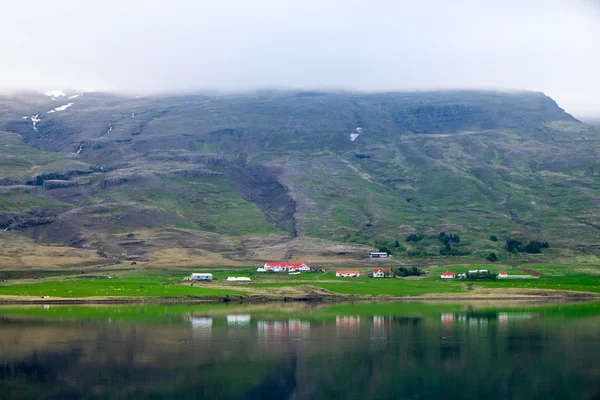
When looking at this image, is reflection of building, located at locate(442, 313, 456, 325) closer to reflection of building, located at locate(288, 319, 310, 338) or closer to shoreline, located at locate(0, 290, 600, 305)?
reflection of building, located at locate(288, 319, 310, 338)

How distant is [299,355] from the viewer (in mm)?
71562

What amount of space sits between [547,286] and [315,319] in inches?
2675

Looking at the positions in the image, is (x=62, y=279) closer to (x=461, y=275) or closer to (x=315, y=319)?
(x=315, y=319)

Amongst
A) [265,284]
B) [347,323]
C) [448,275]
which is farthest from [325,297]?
[347,323]

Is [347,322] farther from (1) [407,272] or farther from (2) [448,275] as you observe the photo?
(1) [407,272]

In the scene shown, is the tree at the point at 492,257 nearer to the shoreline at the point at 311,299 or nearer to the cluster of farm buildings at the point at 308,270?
the cluster of farm buildings at the point at 308,270

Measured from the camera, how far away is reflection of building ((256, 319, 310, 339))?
3386 inches

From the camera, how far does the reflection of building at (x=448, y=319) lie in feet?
324

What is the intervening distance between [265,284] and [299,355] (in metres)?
79.9

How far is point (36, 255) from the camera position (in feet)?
619

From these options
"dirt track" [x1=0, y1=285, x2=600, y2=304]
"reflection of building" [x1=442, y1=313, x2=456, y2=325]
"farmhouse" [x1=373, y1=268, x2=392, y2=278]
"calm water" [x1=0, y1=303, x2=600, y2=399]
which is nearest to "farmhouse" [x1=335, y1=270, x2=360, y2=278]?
"farmhouse" [x1=373, y1=268, x2=392, y2=278]

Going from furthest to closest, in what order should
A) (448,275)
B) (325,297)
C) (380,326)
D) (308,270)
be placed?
(308,270), (448,275), (325,297), (380,326)

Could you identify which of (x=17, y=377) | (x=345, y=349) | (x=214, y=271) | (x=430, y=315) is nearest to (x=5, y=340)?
(x=17, y=377)

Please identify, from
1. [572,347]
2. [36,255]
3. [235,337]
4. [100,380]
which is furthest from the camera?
[36,255]
